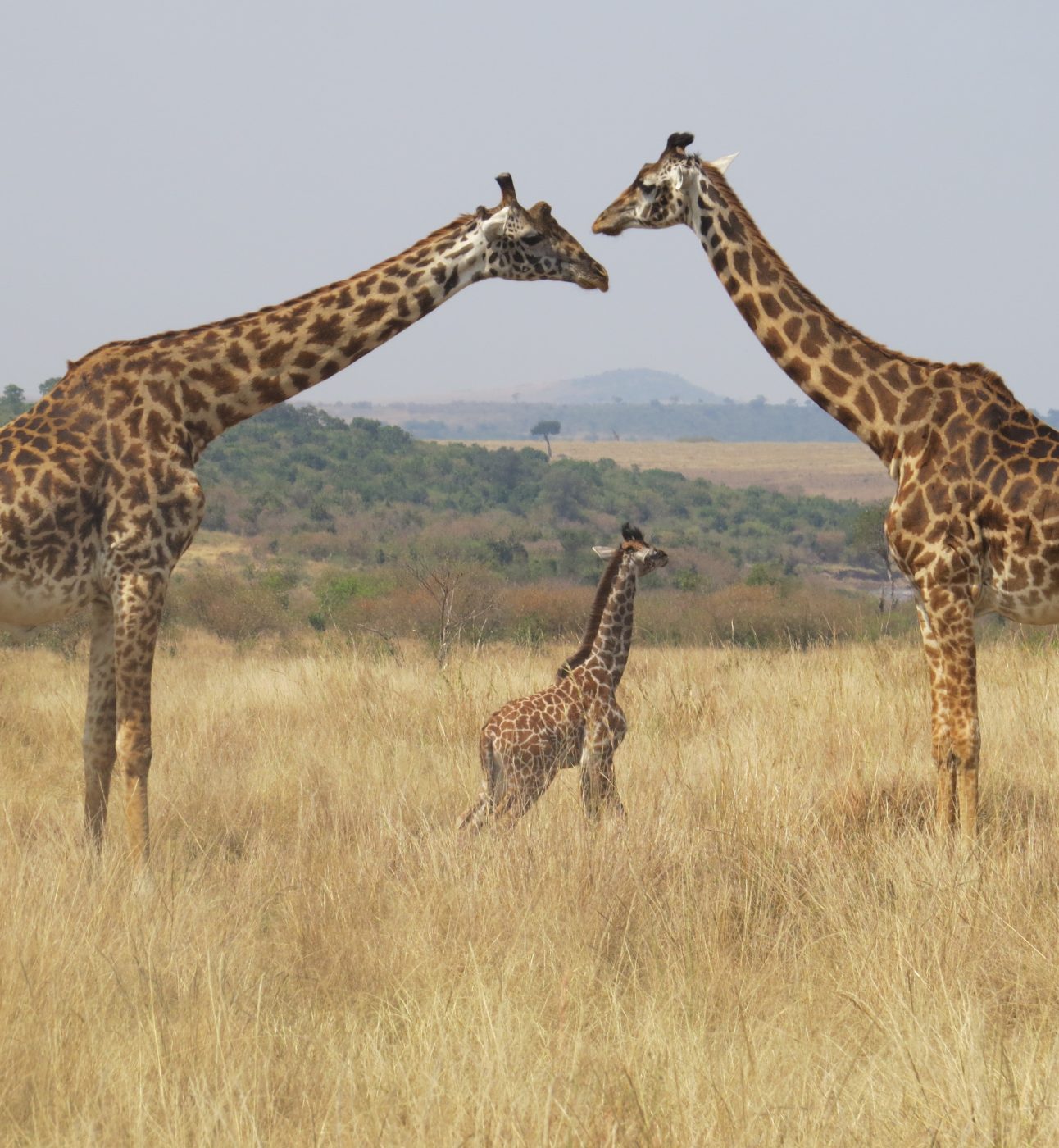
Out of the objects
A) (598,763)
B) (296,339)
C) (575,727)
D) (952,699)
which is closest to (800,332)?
(952,699)

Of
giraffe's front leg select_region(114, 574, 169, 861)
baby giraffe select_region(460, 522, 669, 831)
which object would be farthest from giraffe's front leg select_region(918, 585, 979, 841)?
giraffe's front leg select_region(114, 574, 169, 861)

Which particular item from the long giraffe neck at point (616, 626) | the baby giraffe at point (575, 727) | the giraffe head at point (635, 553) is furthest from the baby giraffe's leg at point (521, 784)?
the giraffe head at point (635, 553)

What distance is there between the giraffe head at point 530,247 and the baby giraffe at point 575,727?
151 cm

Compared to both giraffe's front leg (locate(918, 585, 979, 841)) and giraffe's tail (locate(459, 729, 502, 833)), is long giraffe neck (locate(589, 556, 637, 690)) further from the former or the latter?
giraffe's front leg (locate(918, 585, 979, 841))

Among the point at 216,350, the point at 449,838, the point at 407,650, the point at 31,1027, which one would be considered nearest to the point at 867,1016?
the point at 449,838

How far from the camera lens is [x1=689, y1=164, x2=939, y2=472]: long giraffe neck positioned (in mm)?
6824

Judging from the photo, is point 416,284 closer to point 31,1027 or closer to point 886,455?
point 886,455

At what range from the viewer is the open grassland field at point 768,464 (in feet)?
335

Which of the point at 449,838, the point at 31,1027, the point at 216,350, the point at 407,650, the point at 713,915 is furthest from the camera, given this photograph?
the point at 407,650

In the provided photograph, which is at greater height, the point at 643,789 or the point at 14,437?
the point at 14,437

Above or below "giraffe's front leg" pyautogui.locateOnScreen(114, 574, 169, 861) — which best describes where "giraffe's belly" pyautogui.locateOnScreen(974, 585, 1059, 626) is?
above

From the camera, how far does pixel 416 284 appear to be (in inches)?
267

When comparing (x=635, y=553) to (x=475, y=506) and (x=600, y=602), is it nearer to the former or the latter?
(x=600, y=602)

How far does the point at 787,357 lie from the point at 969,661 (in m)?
1.82
